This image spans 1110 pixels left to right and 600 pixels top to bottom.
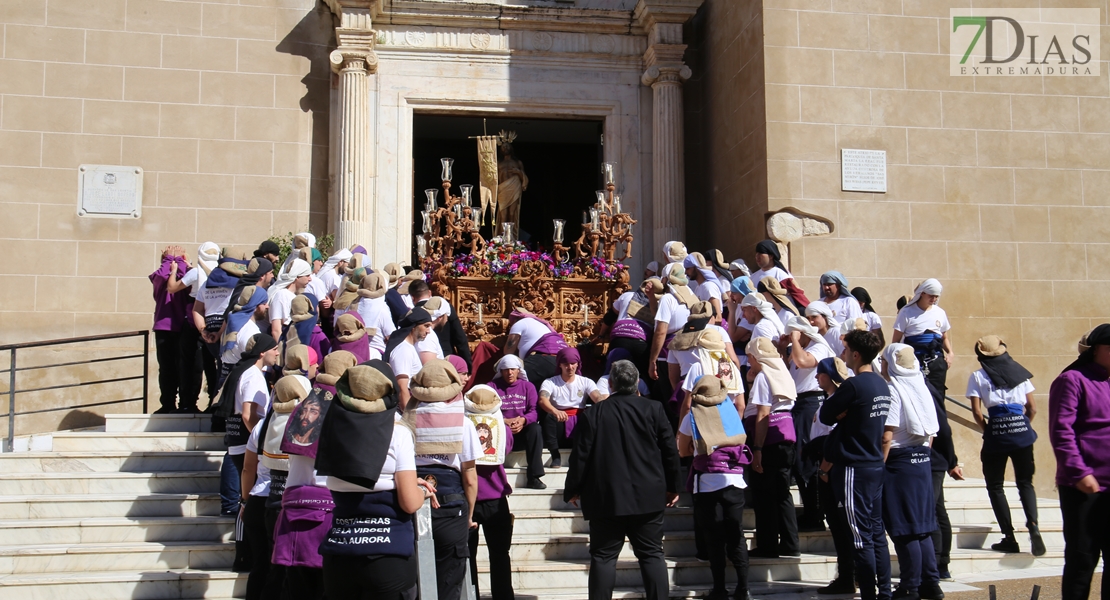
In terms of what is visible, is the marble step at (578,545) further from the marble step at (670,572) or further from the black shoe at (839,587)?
the black shoe at (839,587)

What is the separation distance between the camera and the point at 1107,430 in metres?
5.98

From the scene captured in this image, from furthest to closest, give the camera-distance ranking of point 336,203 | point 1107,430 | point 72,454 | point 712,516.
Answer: point 336,203 < point 72,454 < point 712,516 < point 1107,430

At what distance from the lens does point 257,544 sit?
6.19m

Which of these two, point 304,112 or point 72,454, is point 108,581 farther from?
point 304,112

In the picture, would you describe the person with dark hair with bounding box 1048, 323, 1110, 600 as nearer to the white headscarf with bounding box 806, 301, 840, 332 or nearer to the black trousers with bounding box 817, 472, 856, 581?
the black trousers with bounding box 817, 472, 856, 581

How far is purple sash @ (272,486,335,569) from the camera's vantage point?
532 cm

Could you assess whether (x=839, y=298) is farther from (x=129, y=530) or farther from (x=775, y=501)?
(x=129, y=530)

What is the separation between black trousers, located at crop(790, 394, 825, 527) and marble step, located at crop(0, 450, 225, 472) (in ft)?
15.5

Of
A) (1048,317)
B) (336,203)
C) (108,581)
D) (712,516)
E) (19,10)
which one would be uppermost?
(19,10)

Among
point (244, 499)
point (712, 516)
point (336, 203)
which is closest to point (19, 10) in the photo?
point (336, 203)

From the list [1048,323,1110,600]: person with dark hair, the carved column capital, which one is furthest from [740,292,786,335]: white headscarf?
the carved column capital

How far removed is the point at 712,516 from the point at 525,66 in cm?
867

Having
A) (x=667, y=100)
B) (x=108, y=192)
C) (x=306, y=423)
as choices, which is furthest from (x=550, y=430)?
(x=108, y=192)

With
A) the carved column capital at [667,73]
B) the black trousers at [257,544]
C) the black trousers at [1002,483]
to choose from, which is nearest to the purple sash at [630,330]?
the black trousers at [1002,483]
